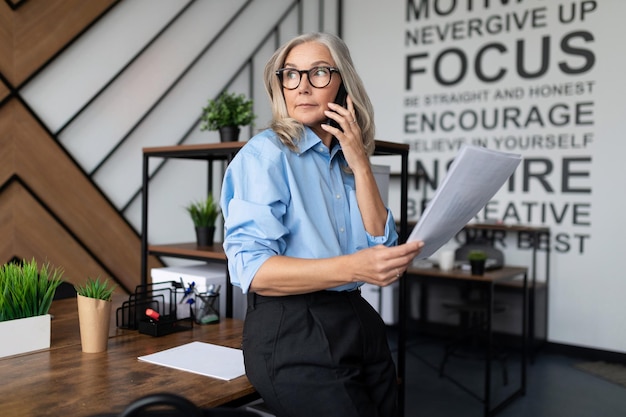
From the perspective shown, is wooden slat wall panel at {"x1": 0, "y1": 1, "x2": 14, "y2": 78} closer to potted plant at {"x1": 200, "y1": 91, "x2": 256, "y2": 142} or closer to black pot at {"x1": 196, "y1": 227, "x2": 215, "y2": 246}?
potted plant at {"x1": 200, "y1": 91, "x2": 256, "y2": 142}

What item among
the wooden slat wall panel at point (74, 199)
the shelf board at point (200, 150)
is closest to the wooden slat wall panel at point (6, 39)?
the wooden slat wall panel at point (74, 199)

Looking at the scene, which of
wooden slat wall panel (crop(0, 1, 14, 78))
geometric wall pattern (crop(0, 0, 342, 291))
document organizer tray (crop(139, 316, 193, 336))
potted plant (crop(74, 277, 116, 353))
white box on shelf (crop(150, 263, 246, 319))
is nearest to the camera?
potted plant (crop(74, 277, 116, 353))

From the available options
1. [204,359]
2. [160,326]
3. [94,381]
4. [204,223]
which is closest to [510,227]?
[204,223]

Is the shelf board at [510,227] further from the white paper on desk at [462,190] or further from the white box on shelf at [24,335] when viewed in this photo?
the white box on shelf at [24,335]

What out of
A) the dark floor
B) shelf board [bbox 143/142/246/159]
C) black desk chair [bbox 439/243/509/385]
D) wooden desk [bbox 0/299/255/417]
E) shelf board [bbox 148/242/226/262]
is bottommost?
the dark floor

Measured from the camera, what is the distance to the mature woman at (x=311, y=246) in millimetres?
1196

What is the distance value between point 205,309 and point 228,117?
2.91 ft

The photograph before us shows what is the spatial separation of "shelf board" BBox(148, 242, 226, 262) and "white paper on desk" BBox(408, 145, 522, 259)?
1.14 meters

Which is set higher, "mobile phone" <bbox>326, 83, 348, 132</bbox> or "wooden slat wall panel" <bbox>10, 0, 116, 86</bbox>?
"wooden slat wall panel" <bbox>10, 0, 116, 86</bbox>

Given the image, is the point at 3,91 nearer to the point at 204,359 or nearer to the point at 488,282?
the point at 204,359

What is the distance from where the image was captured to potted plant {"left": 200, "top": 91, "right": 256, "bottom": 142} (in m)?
2.52

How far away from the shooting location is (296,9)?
213 inches

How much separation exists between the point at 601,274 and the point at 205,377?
3924 millimetres

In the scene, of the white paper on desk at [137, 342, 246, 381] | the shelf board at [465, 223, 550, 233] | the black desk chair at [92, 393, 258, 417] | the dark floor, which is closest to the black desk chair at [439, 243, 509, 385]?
the dark floor
